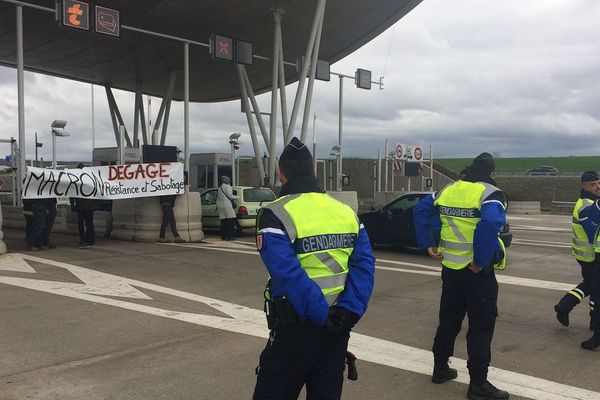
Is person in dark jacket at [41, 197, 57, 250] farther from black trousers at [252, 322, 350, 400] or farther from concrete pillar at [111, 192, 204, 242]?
black trousers at [252, 322, 350, 400]

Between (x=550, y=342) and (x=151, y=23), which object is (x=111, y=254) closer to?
(x=550, y=342)

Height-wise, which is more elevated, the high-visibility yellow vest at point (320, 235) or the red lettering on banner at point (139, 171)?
the red lettering on banner at point (139, 171)

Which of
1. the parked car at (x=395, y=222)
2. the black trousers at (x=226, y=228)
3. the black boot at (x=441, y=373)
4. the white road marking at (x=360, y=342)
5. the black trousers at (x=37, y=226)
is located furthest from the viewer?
the black trousers at (x=226, y=228)

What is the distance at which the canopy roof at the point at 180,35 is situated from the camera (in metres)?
20.0

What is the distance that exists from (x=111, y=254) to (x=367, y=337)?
24.2 ft

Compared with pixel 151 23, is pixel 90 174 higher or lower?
lower

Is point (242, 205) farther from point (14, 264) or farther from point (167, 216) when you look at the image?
point (14, 264)

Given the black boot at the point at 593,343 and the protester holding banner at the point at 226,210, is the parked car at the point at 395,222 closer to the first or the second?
the protester holding banner at the point at 226,210

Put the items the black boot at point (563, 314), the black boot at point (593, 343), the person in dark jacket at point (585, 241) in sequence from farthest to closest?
the black boot at point (563, 314) < the person in dark jacket at point (585, 241) < the black boot at point (593, 343)

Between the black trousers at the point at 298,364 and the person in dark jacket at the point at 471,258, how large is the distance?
185cm

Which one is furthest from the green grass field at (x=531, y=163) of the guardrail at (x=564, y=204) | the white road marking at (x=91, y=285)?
the white road marking at (x=91, y=285)

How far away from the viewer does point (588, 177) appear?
19.7 feet

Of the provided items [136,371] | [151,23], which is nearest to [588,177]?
[136,371]

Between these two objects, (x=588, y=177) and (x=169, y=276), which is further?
(x=169, y=276)
